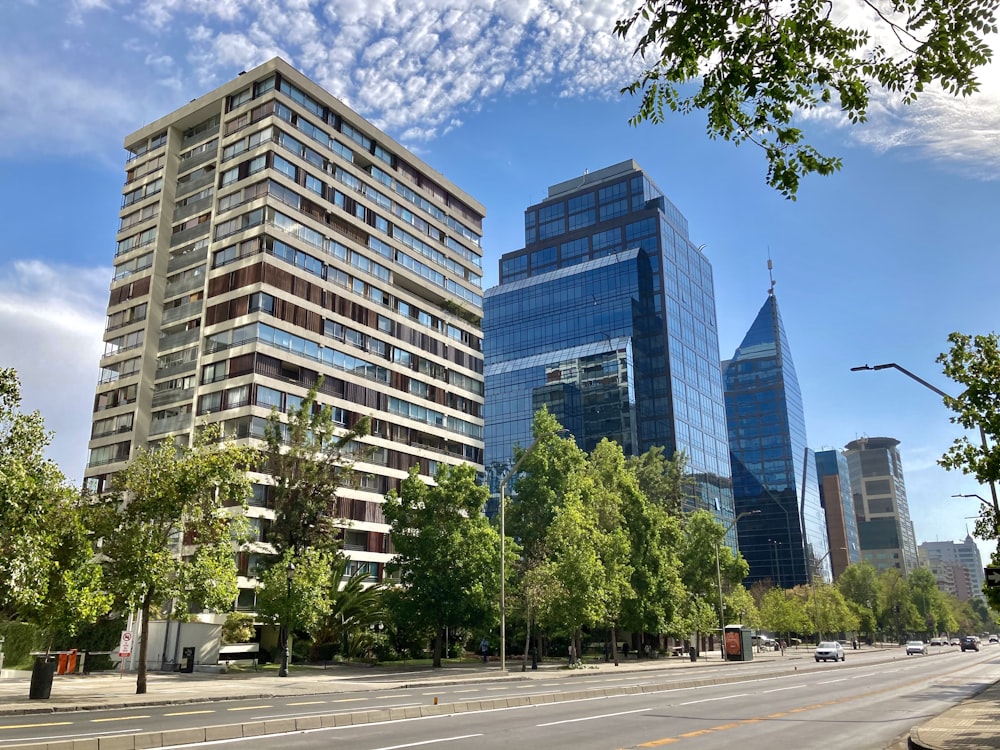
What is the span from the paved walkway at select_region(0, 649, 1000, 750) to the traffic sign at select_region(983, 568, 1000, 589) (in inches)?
124

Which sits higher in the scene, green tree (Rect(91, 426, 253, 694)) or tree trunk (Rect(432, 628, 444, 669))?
green tree (Rect(91, 426, 253, 694))

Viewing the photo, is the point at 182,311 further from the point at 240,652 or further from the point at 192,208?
the point at 240,652

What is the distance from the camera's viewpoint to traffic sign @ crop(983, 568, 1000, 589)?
1827 centimetres

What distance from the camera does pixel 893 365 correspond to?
21516mm

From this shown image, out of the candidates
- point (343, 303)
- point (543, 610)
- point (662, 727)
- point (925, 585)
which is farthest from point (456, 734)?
point (925, 585)

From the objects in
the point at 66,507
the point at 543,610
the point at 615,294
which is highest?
the point at 615,294

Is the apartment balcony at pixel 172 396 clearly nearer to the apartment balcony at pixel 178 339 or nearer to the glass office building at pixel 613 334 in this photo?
the apartment balcony at pixel 178 339

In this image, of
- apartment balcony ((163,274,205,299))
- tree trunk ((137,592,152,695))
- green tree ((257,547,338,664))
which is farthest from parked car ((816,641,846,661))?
apartment balcony ((163,274,205,299))

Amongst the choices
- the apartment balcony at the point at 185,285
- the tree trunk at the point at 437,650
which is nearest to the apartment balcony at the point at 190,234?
the apartment balcony at the point at 185,285

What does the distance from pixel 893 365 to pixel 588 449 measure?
10104 cm

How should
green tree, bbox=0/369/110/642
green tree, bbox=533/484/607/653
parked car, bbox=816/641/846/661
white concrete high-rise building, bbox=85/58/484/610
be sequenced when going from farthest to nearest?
1. parked car, bbox=816/641/846/661
2. white concrete high-rise building, bbox=85/58/484/610
3. green tree, bbox=533/484/607/653
4. green tree, bbox=0/369/110/642

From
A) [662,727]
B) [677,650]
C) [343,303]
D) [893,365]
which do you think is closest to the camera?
[662,727]

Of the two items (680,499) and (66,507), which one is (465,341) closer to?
(680,499)

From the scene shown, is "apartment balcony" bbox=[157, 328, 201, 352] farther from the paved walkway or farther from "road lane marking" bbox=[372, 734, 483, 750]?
"road lane marking" bbox=[372, 734, 483, 750]
